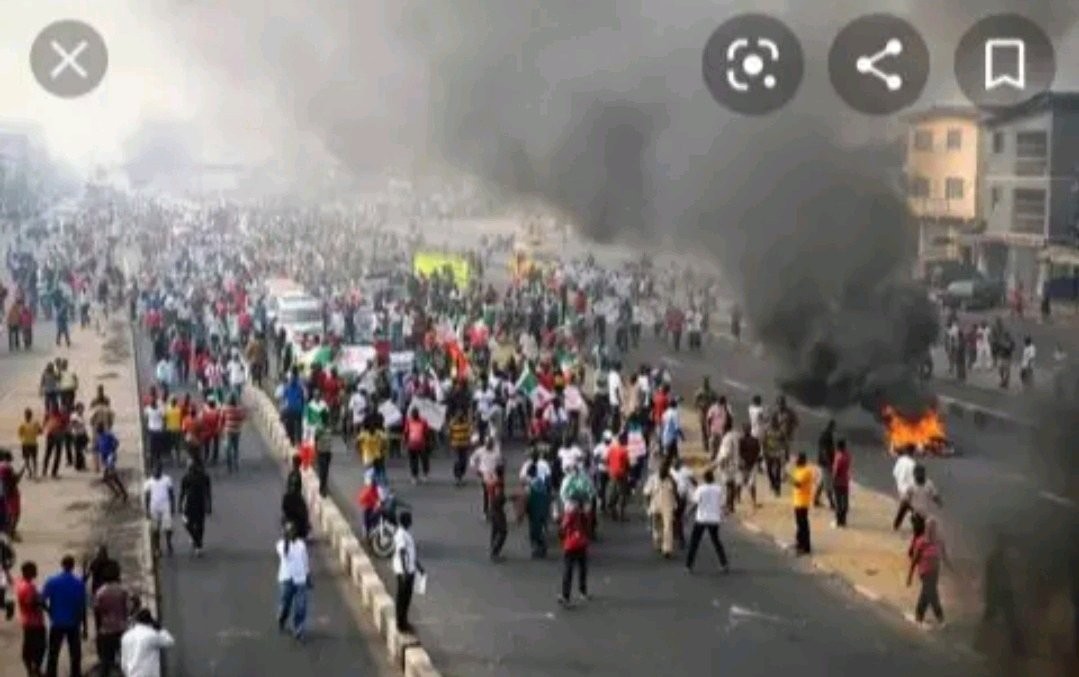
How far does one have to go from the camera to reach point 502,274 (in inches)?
2025

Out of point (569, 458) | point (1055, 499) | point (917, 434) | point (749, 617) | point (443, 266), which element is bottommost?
point (749, 617)

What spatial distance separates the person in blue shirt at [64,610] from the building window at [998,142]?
37602 mm

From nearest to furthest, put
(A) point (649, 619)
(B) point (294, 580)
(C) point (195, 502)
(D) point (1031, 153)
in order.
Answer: (B) point (294, 580) < (A) point (649, 619) < (C) point (195, 502) < (D) point (1031, 153)

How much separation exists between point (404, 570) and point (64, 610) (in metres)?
2.17

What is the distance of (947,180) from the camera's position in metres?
49.4

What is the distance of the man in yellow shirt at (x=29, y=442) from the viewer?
18.1 meters

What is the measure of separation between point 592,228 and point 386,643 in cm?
1661

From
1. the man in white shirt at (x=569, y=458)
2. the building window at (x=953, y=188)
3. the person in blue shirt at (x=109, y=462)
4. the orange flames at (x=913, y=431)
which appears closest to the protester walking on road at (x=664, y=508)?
the man in white shirt at (x=569, y=458)

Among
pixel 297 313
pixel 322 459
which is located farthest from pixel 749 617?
pixel 297 313

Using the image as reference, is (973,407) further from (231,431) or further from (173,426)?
(173,426)

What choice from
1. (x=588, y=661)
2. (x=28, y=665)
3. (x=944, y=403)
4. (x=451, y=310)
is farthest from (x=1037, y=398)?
(x=451, y=310)

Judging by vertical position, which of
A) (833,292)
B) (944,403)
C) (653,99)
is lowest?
(944,403)

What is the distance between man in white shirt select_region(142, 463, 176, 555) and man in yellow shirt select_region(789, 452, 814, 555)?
16.4 ft

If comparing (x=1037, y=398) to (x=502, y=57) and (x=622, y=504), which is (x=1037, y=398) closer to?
(x=622, y=504)
